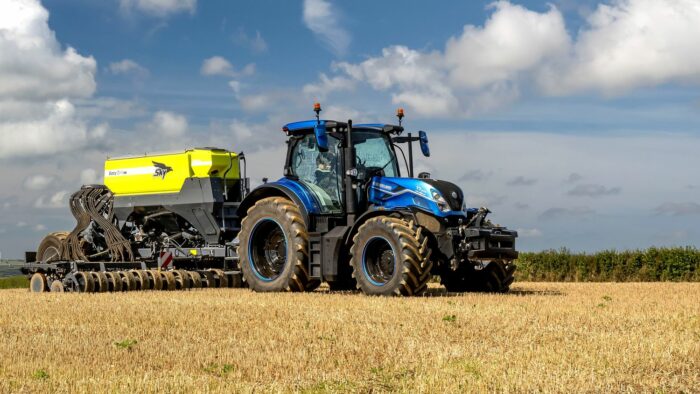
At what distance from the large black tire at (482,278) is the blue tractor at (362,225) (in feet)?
0.07

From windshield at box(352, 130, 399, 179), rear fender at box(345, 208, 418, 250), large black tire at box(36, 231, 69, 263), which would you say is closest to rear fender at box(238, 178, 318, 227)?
rear fender at box(345, 208, 418, 250)

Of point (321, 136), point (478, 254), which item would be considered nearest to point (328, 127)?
point (321, 136)

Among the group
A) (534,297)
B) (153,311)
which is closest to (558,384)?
(153,311)

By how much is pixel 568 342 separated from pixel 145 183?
13908mm

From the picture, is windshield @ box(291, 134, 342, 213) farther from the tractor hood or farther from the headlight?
the headlight

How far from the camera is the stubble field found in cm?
744

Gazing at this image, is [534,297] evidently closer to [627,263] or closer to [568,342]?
[568,342]

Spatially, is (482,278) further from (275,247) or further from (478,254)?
(275,247)

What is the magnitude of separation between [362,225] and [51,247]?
1040cm

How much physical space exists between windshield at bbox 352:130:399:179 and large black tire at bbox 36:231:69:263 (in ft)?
30.5

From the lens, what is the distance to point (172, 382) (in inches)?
287

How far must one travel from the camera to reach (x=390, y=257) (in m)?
15.8

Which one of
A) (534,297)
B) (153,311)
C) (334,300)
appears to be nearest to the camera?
(153,311)

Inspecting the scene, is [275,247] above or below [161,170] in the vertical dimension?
below
